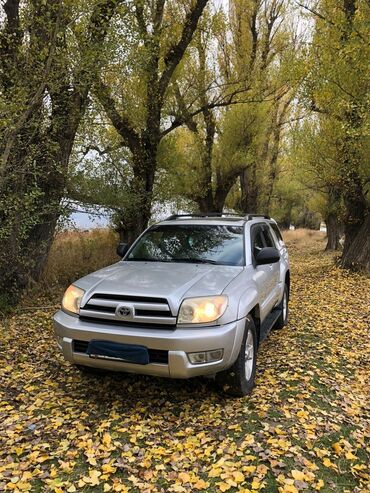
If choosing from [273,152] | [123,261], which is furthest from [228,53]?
[123,261]

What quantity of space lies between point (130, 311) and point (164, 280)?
1.78ft

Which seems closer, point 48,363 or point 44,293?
point 48,363

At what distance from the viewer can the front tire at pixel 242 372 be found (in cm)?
399

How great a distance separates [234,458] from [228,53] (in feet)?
54.7

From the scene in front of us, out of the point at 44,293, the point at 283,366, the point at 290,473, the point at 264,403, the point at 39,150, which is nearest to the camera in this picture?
the point at 290,473

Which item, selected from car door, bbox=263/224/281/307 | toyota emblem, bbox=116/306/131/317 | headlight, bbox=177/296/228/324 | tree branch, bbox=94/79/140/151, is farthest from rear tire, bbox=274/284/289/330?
tree branch, bbox=94/79/140/151

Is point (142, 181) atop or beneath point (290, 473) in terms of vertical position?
atop

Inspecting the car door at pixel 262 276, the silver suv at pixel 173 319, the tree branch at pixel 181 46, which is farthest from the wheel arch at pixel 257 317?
the tree branch at pixel 181 46

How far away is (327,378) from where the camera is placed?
4.88 m

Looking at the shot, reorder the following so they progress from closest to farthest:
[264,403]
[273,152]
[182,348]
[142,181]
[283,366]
→ [182,348] < [264,403] < [283,366] < [142,181] < [273,152]

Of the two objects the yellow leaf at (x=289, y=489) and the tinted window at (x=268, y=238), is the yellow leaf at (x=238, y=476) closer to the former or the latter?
the yellow leaf at (x=289, y=489)

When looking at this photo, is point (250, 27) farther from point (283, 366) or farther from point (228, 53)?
point (283, 366)

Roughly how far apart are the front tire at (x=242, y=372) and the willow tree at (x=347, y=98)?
7.28m

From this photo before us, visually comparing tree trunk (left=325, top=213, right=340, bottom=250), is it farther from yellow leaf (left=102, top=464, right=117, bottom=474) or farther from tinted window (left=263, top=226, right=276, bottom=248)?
yellow leaf (left=102, top=464, right=117, bottom=474)
